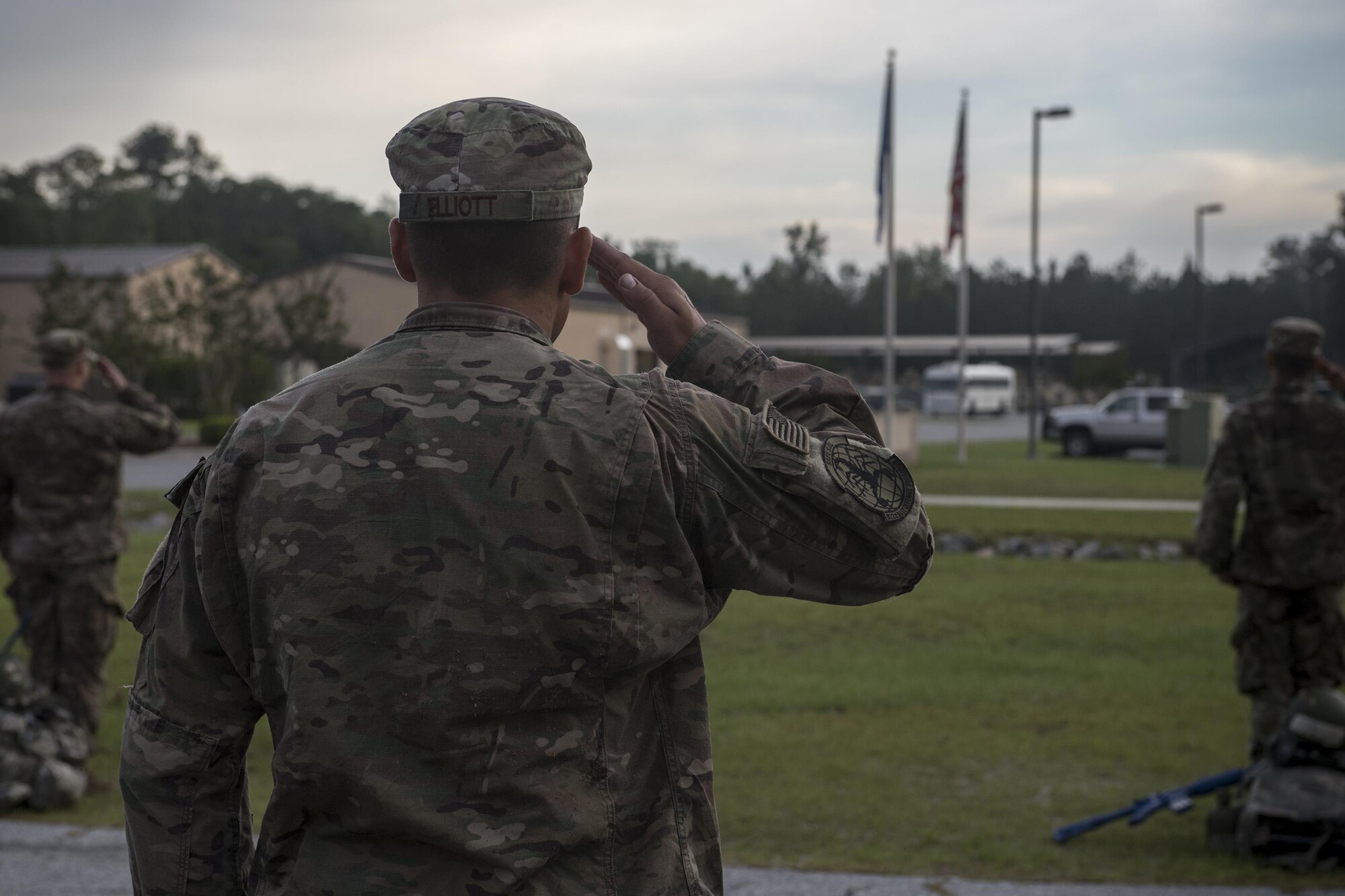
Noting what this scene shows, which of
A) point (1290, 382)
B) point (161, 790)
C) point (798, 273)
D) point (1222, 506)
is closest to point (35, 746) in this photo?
point (161, 790)

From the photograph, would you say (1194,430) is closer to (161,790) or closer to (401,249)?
(401,249)

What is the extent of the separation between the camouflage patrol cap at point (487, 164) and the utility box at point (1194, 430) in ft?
88.0

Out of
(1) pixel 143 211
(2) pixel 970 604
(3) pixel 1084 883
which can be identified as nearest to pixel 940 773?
Result: (3) pixel 1084 883

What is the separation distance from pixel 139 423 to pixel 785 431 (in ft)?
19.0

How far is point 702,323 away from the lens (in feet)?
6.48

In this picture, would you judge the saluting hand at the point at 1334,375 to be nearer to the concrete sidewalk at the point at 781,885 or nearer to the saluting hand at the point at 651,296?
the concrete sidewalk at the point at 781,885

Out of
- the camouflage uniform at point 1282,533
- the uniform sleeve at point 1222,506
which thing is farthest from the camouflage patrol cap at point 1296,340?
the uniform sleeve at point 1222,506

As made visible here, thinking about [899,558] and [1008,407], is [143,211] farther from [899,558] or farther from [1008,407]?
[899,558]

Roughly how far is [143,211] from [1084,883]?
83070 mm

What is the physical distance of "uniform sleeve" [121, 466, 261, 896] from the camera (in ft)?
5.79

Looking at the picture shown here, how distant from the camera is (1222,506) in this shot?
6.19 meters

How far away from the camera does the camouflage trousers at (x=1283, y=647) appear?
6.01 m

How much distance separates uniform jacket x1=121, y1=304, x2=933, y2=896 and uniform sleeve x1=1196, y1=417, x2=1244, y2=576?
4.91 metres

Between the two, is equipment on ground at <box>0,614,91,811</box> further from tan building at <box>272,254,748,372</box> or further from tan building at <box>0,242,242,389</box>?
tan building at <box>0,242,242,389</box>
